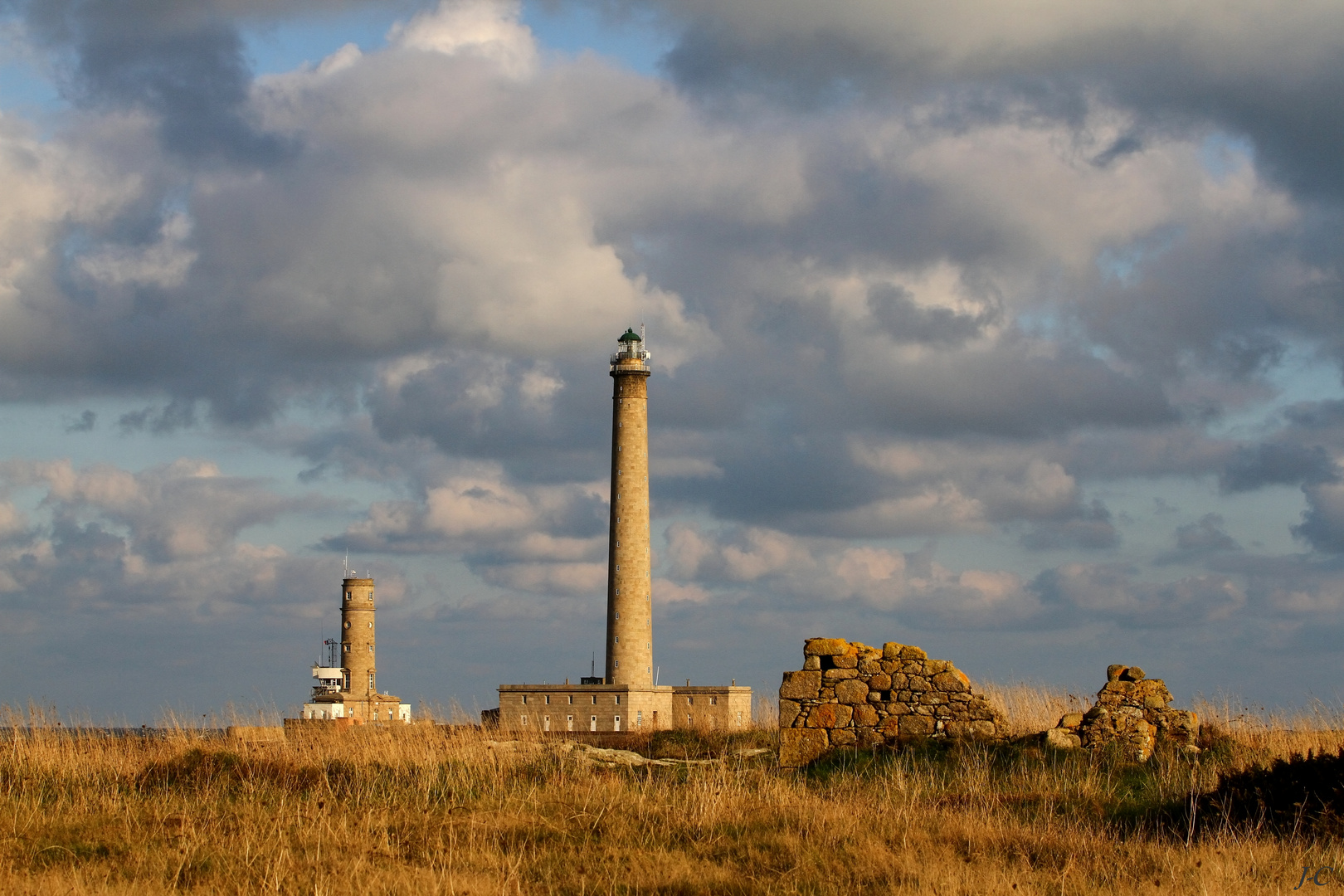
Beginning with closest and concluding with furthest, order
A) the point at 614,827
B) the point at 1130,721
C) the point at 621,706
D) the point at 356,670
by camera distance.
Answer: the point at 614,827, the point at 1130,721, the point at 621,706, the point at 356,670

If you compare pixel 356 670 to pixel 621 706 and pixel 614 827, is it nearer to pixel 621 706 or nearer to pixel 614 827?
pixel 621 706

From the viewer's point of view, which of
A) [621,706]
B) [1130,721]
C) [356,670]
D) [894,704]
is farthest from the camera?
[356,670]

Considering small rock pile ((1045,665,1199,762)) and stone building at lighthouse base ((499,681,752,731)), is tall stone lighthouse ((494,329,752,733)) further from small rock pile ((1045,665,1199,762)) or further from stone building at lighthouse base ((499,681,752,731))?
small rock pile ((1045,665,1199,762))

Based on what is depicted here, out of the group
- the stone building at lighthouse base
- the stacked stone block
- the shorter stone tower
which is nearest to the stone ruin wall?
the stacked stone block

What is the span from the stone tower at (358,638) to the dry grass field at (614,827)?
50.7 m

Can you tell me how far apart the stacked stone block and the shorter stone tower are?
1884 inches

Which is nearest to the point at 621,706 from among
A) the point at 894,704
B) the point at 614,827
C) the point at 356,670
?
the point at 356,670

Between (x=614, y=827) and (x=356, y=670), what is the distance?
Result: 5783 cm

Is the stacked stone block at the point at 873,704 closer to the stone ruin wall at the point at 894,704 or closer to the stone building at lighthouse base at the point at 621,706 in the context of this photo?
the stone ruin wall at the point at 894,704

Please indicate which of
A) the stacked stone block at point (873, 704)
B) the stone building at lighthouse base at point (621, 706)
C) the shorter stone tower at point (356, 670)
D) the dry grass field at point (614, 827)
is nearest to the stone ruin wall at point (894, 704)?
the stacked stone block at point (873, 704)

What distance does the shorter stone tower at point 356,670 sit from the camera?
205 ft

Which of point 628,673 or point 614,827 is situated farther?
point 628,673

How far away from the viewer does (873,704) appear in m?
16.3

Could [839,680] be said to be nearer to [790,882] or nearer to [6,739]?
[790,882]
